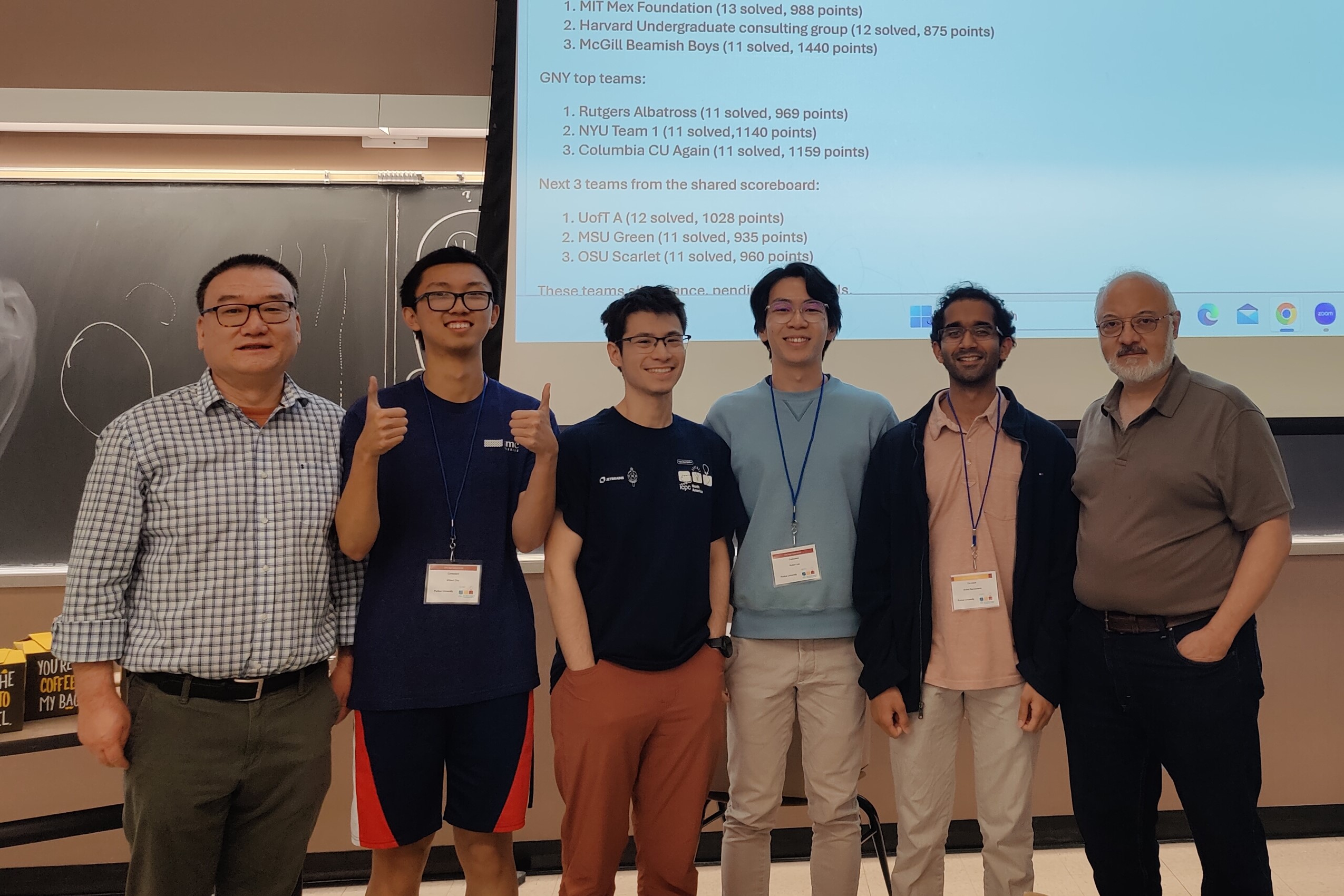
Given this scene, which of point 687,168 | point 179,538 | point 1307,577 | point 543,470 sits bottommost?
point 1307,577

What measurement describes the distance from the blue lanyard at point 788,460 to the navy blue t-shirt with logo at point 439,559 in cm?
61

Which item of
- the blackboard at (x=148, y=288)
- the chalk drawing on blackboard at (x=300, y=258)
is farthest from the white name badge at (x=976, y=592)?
the chalk drawing on blackboard at (x=300, y=258)

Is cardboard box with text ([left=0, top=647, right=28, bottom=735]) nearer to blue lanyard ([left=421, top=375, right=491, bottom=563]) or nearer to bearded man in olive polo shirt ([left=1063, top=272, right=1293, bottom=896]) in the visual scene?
blue lanyard ([left=421, top=375, right=491, bottom=563])

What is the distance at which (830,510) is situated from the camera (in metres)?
1.94

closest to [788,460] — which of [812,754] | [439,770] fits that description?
[812,754]

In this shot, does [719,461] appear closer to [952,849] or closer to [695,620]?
[695,620]

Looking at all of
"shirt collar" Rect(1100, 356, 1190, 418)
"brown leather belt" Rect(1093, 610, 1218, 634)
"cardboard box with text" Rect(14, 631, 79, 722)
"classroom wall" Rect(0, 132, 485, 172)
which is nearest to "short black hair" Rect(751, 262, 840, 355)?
"shirt collar" Rect(1100, 356, 1190, 418)

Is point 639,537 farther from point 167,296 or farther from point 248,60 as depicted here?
point 248,60

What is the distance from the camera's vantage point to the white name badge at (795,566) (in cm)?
188

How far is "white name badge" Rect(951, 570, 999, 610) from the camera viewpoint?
183cm

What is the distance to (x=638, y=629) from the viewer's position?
1.76 m

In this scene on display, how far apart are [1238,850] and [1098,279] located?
→ 1610mm

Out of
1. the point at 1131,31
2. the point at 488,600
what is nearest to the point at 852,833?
the point at 488,600

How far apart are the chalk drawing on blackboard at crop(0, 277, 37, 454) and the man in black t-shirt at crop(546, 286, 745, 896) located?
2.12m
